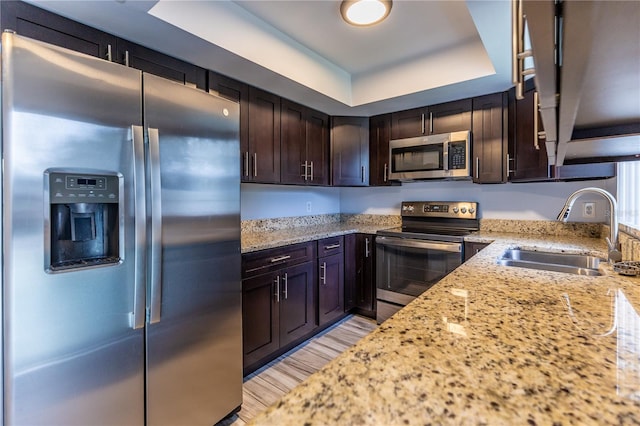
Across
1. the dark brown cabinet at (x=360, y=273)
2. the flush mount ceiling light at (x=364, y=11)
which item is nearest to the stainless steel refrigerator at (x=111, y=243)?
the flush mount ceiling light at (x=364, y=11)

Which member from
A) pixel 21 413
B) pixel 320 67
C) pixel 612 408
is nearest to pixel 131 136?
pixel 21 413

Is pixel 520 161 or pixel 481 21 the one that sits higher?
pixel 481 21

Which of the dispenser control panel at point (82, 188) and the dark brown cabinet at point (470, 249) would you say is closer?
the dispenser control panel at point (82, 188)

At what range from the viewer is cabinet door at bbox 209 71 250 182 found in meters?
2.13

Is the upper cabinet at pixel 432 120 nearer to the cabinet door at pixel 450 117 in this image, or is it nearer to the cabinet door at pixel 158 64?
the cabinet door at pixel 450 117

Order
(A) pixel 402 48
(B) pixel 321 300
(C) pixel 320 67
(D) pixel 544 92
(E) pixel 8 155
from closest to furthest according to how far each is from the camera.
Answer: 1. (D) pixel 544 92
2. (E) pixel 8 155
3. (A) pixel 402 48
4. (C) pixel 320 67
5. (B) pixel 321 300

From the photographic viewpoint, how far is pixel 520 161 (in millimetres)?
2404

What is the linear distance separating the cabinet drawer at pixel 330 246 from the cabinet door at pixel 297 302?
16 cm

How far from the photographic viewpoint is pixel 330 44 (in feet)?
7.47

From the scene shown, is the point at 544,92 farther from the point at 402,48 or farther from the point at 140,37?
the point at 402,48

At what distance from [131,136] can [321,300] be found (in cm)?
200

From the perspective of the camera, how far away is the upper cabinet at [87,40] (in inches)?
51.2

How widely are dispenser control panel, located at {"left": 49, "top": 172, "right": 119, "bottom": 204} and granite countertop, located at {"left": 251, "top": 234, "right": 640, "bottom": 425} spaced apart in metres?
1.12

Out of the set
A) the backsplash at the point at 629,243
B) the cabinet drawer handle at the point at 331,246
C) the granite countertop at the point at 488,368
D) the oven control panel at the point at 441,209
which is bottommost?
the cabinet drawer handle at the point at 331,246
